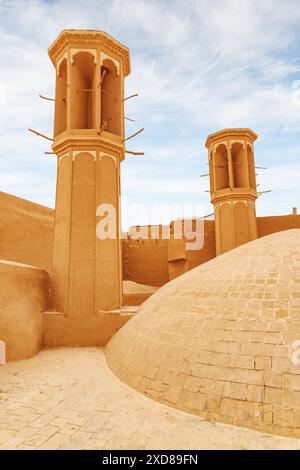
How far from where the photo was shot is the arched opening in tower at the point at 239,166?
75.6 feet

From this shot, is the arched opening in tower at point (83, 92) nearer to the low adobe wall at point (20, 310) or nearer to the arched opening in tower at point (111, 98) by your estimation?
the arched opening in tower at point (111, 98)

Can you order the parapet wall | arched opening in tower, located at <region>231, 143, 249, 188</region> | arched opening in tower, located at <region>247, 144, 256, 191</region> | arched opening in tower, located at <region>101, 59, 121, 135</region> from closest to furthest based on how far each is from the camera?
arched opening in tower, located at <region>101, 59, 121, 135</region>
the parapet wall
arched opening in tower, located at <region>231, 143, 249, 188</region>
arched opening in tower, located at <region>247, 144, 256, 191</region>

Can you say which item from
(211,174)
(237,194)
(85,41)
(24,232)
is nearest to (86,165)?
(85,41)

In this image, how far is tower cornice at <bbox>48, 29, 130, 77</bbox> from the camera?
13.3m

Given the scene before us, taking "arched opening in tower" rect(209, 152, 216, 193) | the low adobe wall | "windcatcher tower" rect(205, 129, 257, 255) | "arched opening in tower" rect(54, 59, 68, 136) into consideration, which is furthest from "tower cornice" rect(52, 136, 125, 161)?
"arched opening in tower" rect(209, 152, 216, 193)

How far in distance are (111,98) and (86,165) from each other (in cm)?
411

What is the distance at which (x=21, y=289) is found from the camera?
431 inches

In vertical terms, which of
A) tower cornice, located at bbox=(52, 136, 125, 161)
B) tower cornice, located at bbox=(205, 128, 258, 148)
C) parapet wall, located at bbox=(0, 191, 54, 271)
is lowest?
parapet wall, located at bbox=(0, 191, 54, 271)

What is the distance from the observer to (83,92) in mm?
14492

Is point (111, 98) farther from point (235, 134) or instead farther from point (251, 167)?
point (251, 167)

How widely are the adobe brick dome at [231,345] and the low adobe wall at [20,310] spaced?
3.45m

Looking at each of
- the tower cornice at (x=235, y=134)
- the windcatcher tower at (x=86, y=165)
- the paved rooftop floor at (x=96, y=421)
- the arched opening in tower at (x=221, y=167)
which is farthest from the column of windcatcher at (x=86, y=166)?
the arched opening in tower at (x=221, y=167)

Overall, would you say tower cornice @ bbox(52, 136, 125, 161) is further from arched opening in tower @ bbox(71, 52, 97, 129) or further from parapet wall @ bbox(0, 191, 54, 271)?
parapet wall @ bbox(0, 191, 54, 271)

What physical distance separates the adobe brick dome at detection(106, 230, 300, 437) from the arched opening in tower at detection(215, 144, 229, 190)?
1549 centimetres
